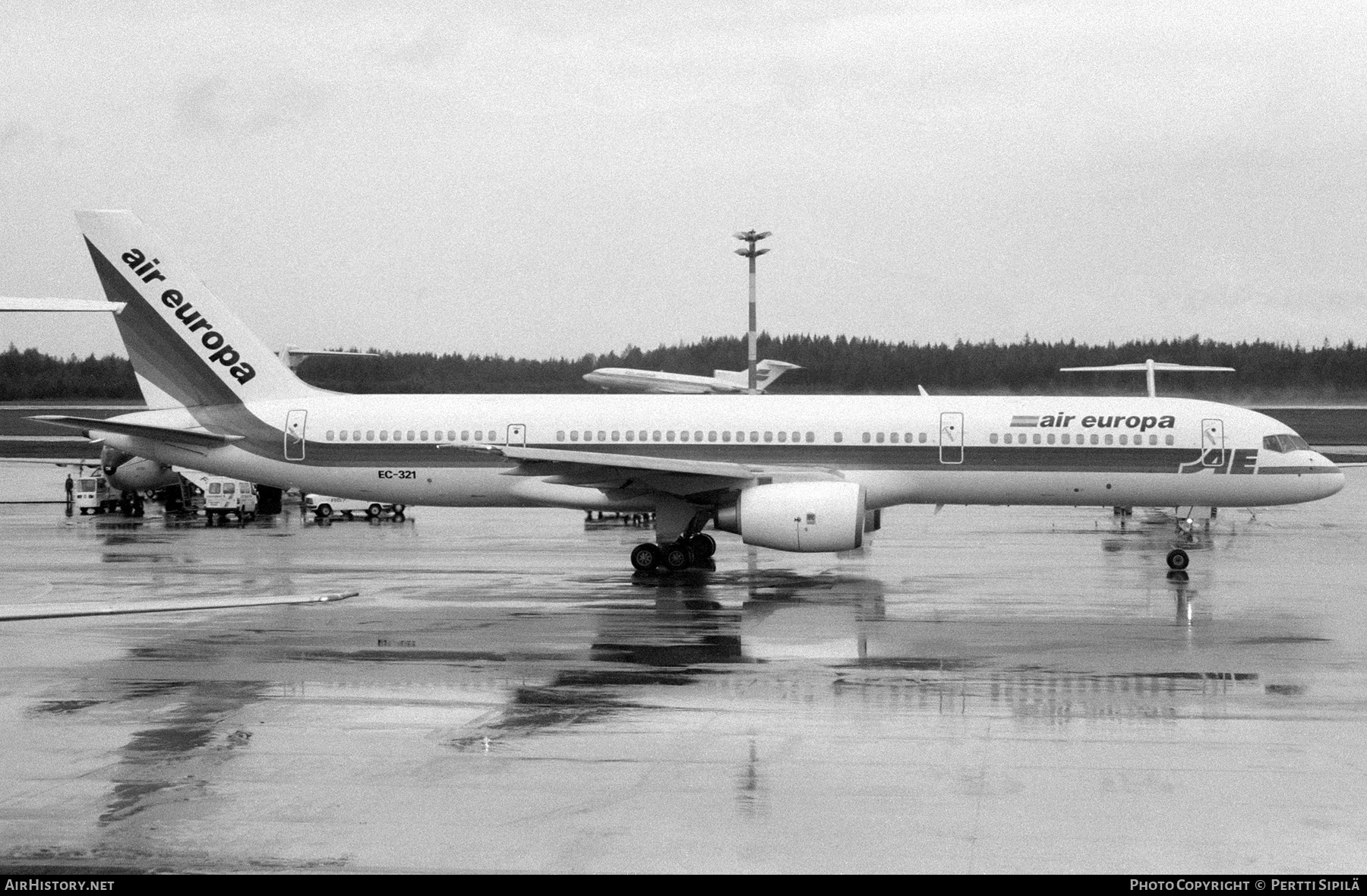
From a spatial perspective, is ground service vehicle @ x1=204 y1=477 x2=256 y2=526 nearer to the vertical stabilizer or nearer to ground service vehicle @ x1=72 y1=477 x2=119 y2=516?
ground service vehicle @ x1=72 y1=477 x2=119 y2=516

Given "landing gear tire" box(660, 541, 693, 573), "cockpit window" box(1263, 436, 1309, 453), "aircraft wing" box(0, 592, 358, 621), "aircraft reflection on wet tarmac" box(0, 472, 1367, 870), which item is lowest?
"aircraft reflection on wet tarmac" box(0, 472, 1367, 870)

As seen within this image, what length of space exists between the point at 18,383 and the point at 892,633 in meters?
67.6

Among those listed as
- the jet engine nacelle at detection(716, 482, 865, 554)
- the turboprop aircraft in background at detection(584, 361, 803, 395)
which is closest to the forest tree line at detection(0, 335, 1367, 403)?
the turboprop aircraft in background at detection(584, 361, 803, 395)

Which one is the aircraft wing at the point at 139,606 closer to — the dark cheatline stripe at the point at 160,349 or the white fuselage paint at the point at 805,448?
the white fuselage paint at the point at 805,448

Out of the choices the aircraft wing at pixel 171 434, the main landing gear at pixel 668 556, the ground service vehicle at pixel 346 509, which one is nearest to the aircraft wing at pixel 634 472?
the main landing gear at pixel 668 556

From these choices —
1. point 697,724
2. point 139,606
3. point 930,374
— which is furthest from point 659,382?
point 697,724

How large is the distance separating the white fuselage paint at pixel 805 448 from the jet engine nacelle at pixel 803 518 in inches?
94.9

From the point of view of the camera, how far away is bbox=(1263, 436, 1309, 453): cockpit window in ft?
99.2

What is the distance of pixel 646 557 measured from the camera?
2878cm

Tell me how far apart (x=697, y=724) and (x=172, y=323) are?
72.9ft

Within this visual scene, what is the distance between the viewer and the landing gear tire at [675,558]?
95.3ft

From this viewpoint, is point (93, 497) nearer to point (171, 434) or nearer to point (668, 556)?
point (171, 434)

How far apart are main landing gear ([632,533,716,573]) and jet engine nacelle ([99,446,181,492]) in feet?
77.1

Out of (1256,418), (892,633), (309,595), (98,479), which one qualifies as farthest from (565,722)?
(98,479)
